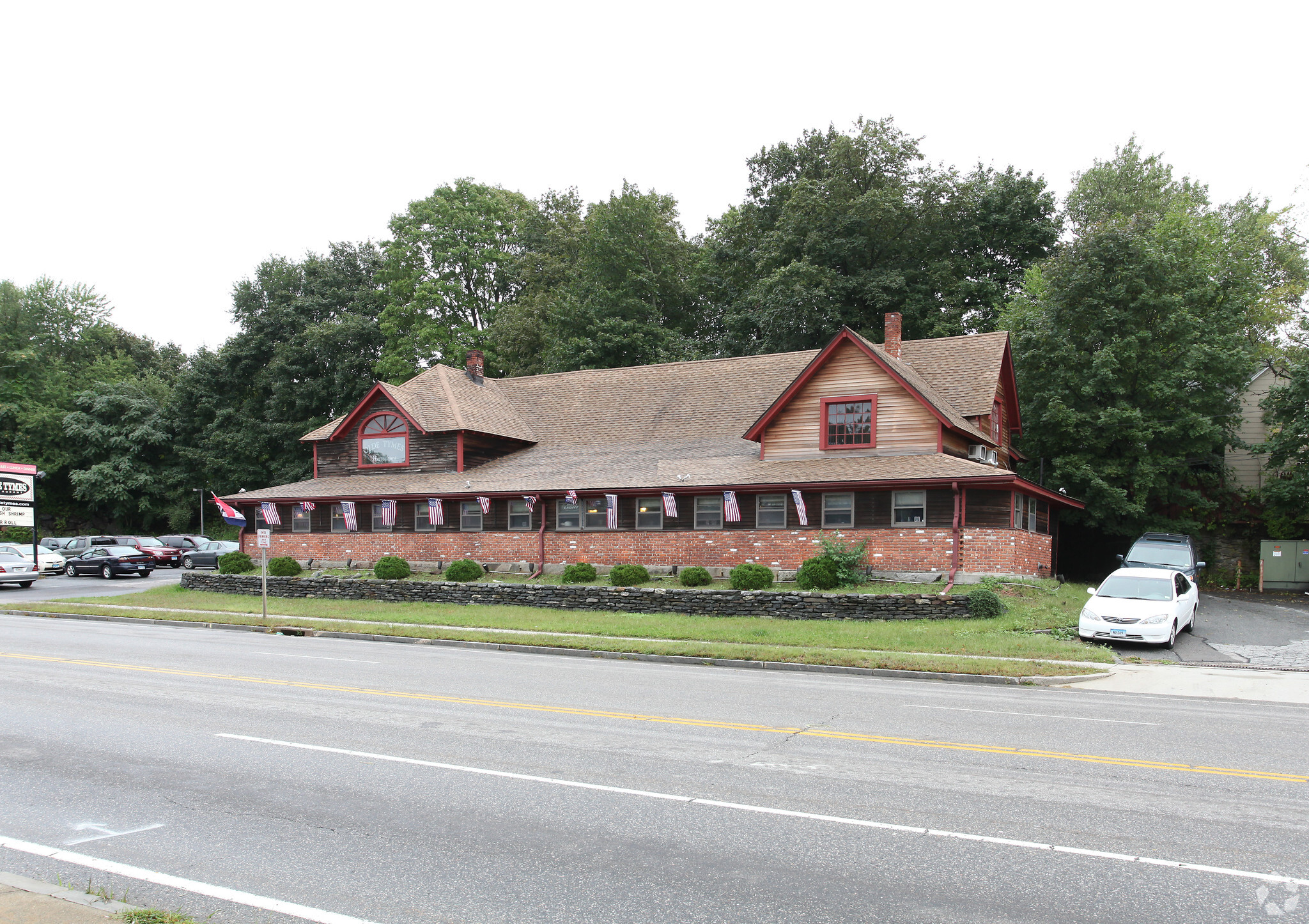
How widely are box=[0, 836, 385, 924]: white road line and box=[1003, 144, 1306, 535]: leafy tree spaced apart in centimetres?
3140

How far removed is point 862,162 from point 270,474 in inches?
1702

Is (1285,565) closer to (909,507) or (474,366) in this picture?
(909,507)

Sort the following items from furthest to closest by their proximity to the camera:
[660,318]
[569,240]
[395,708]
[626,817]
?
[569,240] → [660,318] → [395,708] → [626,817]

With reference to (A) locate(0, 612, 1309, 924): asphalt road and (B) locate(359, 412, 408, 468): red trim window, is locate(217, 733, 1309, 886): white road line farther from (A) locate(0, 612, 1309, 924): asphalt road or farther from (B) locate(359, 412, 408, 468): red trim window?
(B) locate(359, 412, 408, 468): red trim window

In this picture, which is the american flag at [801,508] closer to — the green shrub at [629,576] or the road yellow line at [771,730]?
the green shrub at [629,576]

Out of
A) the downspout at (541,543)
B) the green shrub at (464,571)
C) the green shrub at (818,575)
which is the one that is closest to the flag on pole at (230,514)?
the green shrub at (464,571)

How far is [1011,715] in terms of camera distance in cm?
1109

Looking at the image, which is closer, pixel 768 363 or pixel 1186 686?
pixel 1186 686

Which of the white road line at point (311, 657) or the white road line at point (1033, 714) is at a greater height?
the white road line at point (1033, 714)

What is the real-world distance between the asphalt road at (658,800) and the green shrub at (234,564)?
73.6 feet

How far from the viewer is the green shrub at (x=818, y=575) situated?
24.4 metres

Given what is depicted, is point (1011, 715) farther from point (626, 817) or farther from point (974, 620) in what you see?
point (974, 620)

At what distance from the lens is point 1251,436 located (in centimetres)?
3991

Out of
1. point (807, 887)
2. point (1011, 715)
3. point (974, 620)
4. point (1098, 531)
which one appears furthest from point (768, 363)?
Result: point (807, 887)
